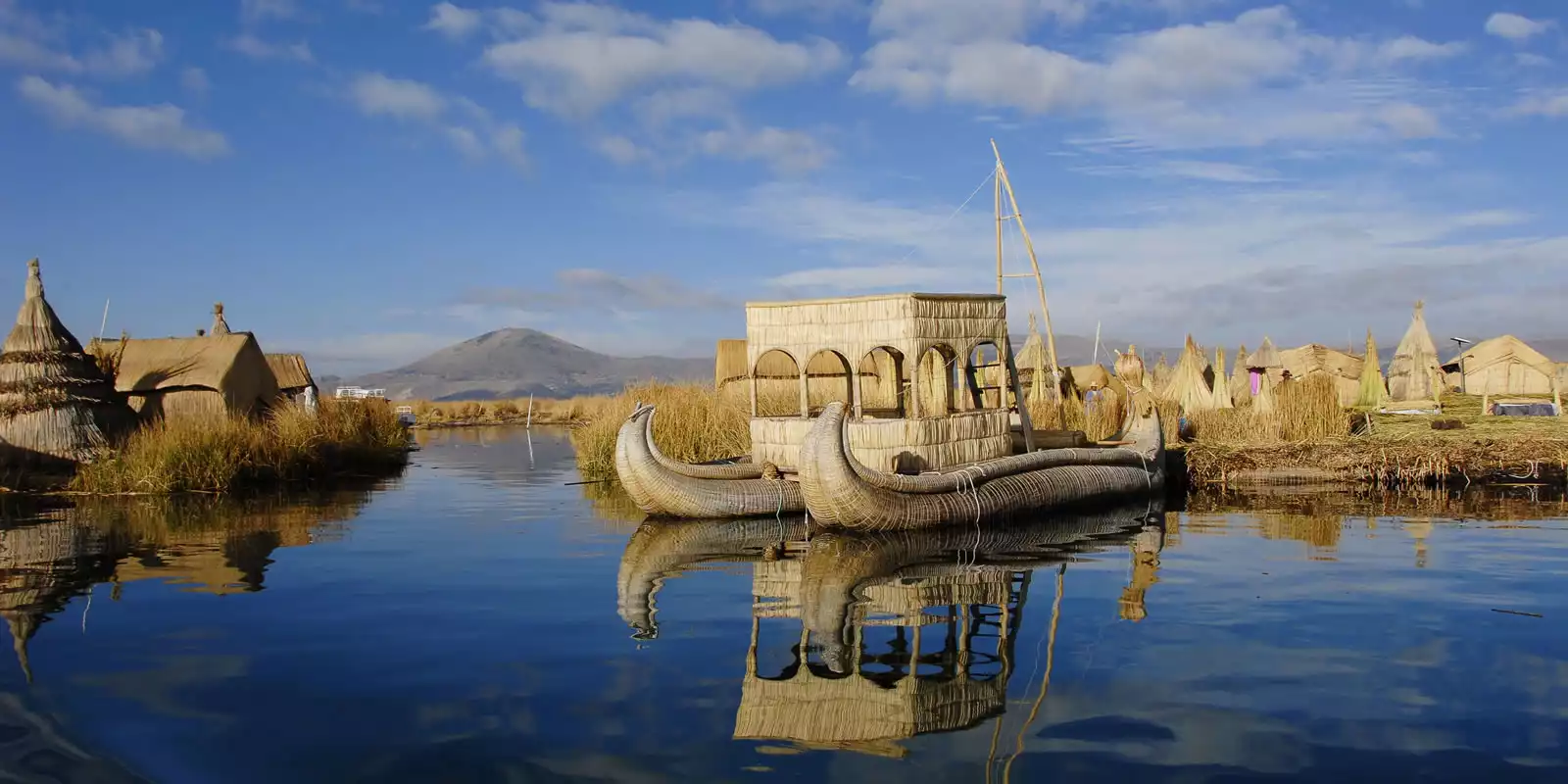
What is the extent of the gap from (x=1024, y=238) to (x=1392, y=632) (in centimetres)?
1365

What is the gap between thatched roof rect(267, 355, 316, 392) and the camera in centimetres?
2920

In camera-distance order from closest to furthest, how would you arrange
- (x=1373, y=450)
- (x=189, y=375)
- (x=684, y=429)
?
(x=1373, y=450) → (x=684, y=429) → (x=189, y=375)

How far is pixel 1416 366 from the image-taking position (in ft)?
101

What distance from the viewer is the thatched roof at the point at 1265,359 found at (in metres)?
34.8

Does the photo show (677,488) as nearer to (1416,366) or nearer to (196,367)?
(196,367)

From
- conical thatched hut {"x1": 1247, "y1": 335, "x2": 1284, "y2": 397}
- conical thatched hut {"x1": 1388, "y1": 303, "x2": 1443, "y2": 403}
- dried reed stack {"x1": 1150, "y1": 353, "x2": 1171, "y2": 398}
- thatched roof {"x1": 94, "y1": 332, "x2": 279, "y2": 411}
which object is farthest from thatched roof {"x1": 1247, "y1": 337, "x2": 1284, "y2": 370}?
thatched roof {"x1": 94, "y1": 332, "x2": 279, "y2": 411}

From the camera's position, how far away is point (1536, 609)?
8.12 m

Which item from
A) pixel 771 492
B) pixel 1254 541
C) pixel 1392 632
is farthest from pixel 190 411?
pixel 1392 632

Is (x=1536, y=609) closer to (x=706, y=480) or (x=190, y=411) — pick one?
(x=706, y=480)

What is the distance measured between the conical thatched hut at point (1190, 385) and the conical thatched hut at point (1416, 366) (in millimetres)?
8700

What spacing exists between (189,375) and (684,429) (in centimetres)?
902

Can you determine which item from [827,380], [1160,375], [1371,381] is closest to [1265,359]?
[1160,375]

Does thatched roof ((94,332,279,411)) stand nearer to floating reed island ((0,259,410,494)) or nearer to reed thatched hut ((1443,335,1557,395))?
floating reed island ((0,259,410,494))

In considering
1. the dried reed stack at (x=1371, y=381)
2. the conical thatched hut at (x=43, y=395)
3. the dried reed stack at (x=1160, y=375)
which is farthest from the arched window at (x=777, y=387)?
the dried reed stack at (x=1371, y=381)
